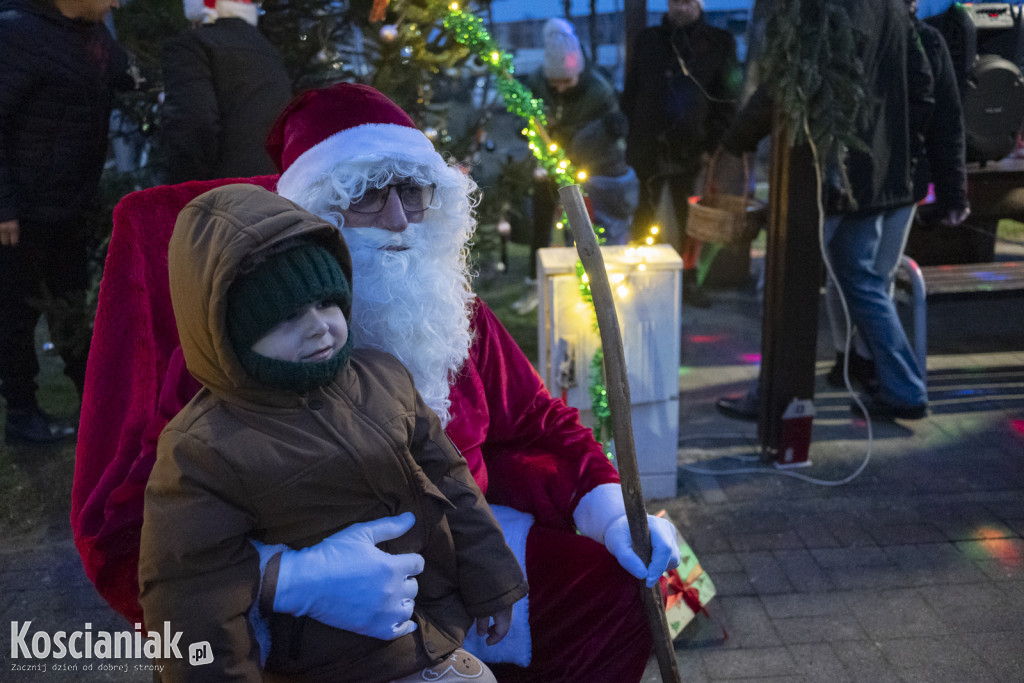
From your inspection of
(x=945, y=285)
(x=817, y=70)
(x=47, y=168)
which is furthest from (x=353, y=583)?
(x=945, y=285)

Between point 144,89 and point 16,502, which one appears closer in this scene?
point 16,502

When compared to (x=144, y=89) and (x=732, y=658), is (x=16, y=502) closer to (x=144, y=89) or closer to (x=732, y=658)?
(x=144, y=89)

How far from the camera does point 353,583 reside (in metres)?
1.47

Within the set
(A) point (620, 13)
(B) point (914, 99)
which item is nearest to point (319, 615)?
(B) point (914, 99)

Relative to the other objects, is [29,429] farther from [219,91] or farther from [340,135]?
[340,135]

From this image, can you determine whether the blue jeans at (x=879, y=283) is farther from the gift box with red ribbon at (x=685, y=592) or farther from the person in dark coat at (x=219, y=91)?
the person in dark coat at (x=219, y=91)

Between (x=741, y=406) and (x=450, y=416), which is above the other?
(x=450, y=416)

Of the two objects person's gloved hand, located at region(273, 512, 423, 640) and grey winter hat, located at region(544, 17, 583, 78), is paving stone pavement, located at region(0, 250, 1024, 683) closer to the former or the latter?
person's gloved hand, located at region(273, 512, 423, 640)

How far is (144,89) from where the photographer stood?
4227 millimetres

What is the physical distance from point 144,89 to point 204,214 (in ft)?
10.7

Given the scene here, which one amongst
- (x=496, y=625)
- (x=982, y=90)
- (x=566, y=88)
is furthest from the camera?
(x=566, y=88)

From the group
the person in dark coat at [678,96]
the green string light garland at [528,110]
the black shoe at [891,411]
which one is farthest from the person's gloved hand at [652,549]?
the person in dark coat at [678,96]

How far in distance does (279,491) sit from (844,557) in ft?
8.36

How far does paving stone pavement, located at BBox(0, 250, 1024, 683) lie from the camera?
2680 mm
